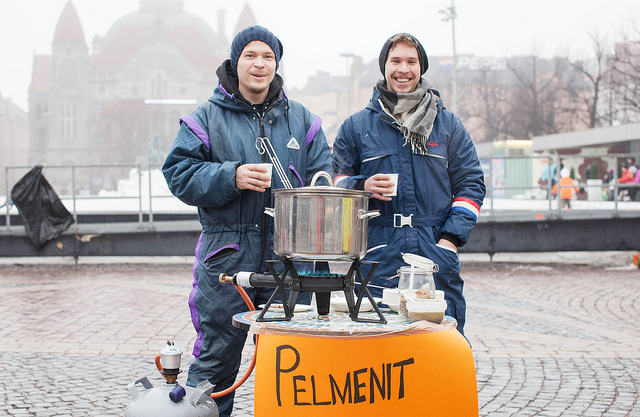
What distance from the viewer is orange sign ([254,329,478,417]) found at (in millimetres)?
2789

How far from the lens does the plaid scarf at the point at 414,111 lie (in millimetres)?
3807

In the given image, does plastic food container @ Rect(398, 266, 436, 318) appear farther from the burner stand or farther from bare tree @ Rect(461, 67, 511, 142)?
bare tree @ Rect(461, 67, 511, 142)

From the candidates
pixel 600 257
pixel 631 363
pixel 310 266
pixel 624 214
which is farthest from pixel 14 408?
pixel 600 257

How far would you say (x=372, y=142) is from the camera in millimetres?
3963

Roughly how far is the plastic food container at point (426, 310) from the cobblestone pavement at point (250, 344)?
2.17 m

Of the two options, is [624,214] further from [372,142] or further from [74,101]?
[74,101]

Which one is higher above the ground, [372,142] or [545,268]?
[372,142]

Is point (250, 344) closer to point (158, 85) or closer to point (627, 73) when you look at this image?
point (627, 73)

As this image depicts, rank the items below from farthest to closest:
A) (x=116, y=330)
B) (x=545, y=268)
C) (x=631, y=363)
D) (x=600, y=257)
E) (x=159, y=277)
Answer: (x=600, y=257), (x=545, y=268), (x=159, y=277), (x=116, y=330), (x=631, y=363)

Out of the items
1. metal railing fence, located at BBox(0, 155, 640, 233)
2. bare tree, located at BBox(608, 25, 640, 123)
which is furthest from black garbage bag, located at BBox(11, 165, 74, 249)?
bare tree, located at BBox(608, 25, 640, 123)

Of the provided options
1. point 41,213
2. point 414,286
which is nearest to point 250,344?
point 414,286

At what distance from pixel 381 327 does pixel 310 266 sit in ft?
3.11

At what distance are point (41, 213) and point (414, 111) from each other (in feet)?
40.0

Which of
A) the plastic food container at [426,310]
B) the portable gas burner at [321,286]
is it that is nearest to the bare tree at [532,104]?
the plastic food container at [426,310]
